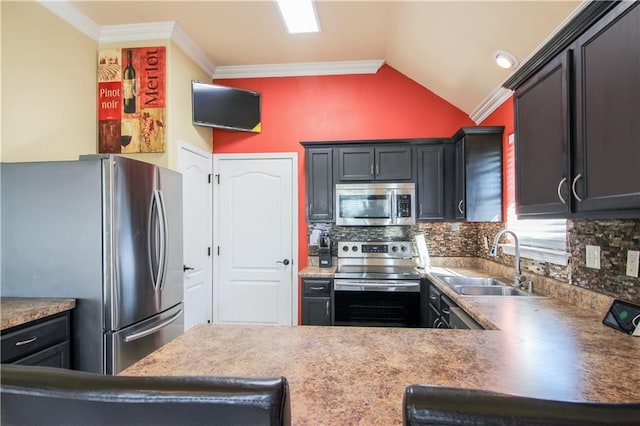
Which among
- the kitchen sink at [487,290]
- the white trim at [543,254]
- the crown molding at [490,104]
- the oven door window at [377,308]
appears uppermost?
the crown molding at [490,104]

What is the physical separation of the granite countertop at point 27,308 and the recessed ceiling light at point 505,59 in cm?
317

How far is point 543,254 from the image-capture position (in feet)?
7.67

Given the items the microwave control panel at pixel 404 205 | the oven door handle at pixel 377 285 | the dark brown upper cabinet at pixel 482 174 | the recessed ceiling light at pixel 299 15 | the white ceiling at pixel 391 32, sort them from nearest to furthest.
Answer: the white ceiling at pixel 391 32
the recessed ceiling light at pixel 299 15
the dark brown upper cabinet at pixel 482 174
the oven door handle at pixel 377 285
the microwave control panel at pixel 404 205

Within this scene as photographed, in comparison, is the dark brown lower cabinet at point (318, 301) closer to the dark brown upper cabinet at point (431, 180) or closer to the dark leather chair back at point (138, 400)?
the dark brown upper cabinet at point (431, 180)

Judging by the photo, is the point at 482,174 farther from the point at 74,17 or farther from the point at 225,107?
the point at 74,17

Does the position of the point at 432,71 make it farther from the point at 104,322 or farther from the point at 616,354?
the point at 104,322

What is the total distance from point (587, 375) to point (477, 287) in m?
1.67

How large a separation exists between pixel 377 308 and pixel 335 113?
2.14 meters

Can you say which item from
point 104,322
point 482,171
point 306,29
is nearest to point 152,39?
point 306,29

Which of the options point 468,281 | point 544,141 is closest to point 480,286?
point 468,281

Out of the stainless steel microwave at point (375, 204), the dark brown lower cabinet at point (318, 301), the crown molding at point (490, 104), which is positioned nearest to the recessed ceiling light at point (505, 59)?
the crown molding at point (490, 104)

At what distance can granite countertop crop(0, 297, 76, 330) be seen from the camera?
160cm

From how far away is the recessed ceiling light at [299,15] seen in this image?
2.65 metres

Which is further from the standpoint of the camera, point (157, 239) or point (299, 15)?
point (299, 15)
